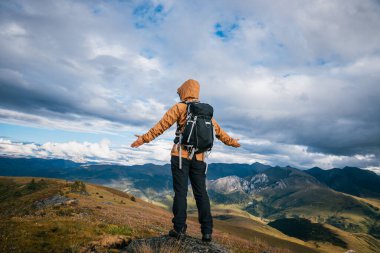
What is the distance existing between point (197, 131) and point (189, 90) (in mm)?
1567

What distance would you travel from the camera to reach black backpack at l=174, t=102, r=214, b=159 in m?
8.80

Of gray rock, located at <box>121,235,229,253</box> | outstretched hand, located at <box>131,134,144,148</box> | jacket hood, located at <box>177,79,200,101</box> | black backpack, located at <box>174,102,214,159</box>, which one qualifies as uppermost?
jacket hood, located at <box>177,79,200,101</box>

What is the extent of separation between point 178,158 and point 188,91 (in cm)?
228

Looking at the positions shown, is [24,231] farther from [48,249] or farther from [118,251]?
[118,251]

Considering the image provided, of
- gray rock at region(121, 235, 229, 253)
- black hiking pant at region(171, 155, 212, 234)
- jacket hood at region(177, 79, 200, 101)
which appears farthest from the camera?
jacket hood at region(177, 79, 200, 101)

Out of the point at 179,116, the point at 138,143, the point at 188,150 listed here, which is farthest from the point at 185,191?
the point at 179,116

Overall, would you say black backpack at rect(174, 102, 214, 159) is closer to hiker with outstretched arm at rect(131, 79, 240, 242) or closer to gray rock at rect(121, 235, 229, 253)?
hiker with outstretched arm at rect(131, 79, 240, 242)

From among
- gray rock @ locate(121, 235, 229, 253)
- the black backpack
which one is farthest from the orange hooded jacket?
gray rock @ locate(121, 235, 229, 253)

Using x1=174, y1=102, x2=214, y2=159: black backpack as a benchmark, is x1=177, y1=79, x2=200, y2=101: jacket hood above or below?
above

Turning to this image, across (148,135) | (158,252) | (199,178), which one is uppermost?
(148,135)

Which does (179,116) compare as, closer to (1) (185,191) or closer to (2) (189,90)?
(2) (189,90)

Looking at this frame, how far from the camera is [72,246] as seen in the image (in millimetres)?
7594

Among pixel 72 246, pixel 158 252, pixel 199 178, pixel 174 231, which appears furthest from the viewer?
pixel 199 178

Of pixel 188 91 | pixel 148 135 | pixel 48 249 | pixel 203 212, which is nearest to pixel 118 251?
pixel 48 249
